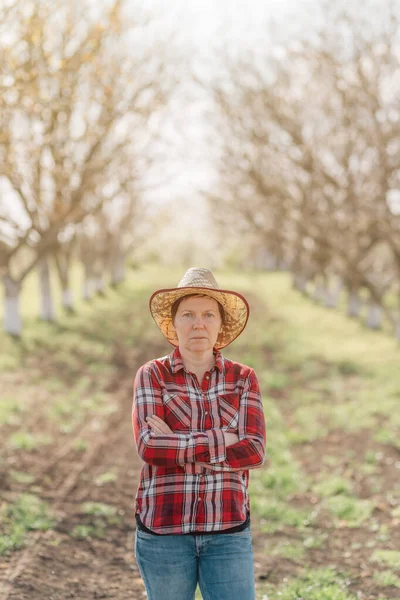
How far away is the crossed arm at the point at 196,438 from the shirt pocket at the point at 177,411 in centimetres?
3

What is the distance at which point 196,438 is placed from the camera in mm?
3006

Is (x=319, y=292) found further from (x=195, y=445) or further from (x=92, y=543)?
(x=195, y=445)

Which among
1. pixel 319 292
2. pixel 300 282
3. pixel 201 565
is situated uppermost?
pixel 300 282

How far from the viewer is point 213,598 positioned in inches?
117

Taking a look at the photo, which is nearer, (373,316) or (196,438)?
(196,438)

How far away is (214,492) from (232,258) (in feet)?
238

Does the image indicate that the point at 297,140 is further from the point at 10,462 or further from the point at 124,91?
the point at 10,462

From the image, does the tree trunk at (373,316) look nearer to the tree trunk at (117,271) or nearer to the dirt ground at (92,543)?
the dirt ground at (92,543)

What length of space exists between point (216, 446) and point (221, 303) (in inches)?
28.9

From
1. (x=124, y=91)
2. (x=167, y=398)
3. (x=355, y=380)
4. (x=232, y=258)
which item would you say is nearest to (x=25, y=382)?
(x=355, y=380)

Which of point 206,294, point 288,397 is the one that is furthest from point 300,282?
point 206,294

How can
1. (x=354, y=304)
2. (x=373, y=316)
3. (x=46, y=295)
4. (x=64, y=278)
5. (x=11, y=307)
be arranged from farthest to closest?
(x=354, y=304) → (x=64, y=278) → (x=373, y=316) → (x=46, y=295) → (x=11, y=307)

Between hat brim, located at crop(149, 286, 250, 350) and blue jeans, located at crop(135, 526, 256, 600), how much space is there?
37.7 inches

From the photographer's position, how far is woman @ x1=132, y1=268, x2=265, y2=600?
9.78ft
